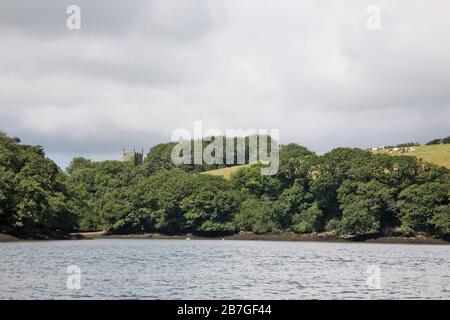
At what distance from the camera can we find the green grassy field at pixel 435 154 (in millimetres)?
180000

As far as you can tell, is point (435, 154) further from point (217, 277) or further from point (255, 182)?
point (217, 277)

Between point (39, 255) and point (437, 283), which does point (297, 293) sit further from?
point (39, 255)

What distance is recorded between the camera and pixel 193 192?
186 meters

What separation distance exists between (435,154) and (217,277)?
431ft

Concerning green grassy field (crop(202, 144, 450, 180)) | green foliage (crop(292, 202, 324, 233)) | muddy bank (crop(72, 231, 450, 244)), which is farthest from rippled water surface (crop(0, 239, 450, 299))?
green grassy field (crop(202, 144, 450, 180))

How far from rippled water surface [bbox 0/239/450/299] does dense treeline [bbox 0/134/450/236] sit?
175ft

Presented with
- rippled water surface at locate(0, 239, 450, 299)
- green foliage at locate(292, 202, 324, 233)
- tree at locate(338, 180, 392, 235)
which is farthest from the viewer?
green foliage at locate(292, 202, 324, 233)

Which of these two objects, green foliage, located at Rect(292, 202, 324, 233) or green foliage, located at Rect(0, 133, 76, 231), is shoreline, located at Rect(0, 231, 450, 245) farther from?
green foliage, located at Rect(0, 133, 76, 231)

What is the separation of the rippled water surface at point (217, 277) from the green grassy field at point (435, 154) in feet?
296

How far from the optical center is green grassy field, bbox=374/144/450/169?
180000 millimetres

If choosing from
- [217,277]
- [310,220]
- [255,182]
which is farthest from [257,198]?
[217,277]

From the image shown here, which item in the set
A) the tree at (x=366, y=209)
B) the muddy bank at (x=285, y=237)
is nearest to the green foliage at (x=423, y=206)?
the muddy bank at (x=285, y=237)

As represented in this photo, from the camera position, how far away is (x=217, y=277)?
65.8m
